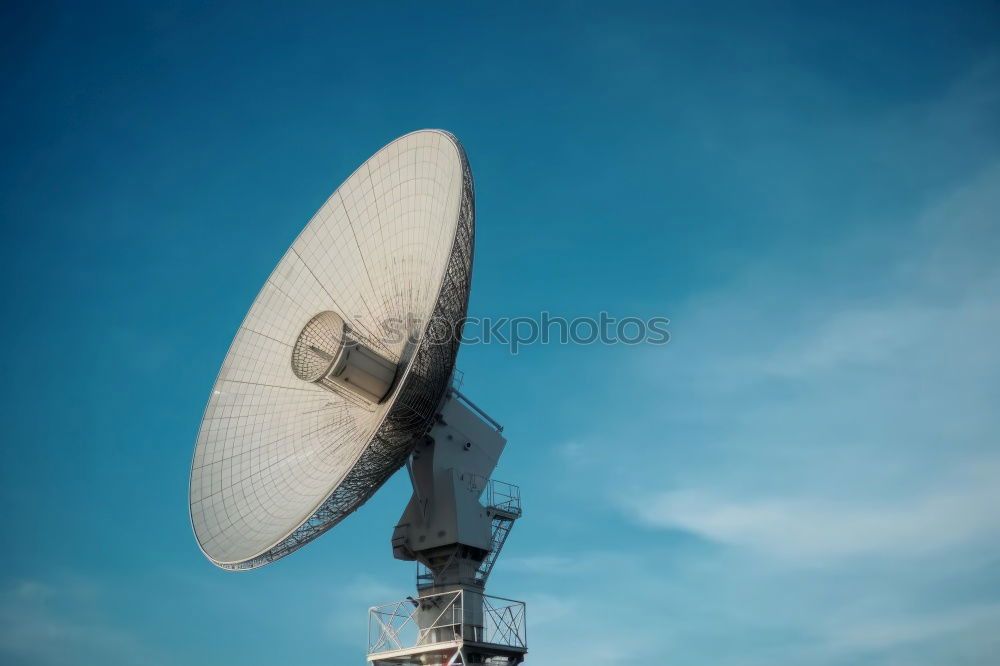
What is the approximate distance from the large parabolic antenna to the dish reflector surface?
0.06m

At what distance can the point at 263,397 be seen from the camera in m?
35.0

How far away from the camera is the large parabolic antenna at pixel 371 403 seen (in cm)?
2927

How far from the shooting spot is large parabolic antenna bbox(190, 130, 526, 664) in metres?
29.3

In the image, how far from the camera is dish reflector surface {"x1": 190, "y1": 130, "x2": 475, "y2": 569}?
28734 mm

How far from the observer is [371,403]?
104 feet

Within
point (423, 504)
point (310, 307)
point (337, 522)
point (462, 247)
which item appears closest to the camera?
point (462, 247)

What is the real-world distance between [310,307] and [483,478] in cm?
946

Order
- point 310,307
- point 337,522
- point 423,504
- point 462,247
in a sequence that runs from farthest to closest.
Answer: point 310,307, point 423,504, point 337,522, point 462,247

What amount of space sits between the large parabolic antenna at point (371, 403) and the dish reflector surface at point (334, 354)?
56mm

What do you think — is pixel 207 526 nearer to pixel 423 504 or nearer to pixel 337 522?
pixel 337 522

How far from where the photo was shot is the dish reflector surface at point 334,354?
28.7 meters

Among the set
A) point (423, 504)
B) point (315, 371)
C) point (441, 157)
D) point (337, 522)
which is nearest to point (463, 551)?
point (423, 504)

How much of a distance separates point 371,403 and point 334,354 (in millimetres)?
2405

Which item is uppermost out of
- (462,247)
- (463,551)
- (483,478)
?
(462,247)
